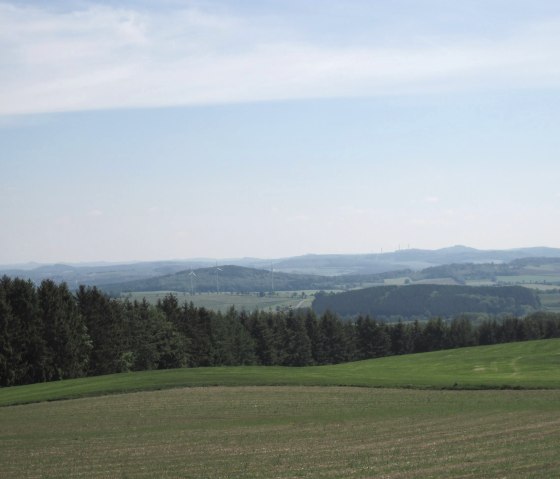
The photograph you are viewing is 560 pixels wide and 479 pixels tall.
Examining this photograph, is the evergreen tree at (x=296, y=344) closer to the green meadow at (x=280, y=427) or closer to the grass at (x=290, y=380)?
the grass at (x=290, y=380)

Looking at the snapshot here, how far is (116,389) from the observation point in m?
53.8

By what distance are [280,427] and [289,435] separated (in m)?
2.69

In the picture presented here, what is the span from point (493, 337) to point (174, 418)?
356 ft

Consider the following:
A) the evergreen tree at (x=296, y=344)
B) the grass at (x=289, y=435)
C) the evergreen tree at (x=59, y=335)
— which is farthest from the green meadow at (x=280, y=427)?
the evergreen tree at (x=296, y=344)

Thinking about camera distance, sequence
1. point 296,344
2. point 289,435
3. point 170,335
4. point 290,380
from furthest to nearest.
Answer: point 296,344
point 170,335
point 290,380
point 289,435

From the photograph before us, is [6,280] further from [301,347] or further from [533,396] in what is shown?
[301,347]

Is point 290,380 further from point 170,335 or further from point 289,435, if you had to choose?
point 170,335

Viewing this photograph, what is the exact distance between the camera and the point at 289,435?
31891mm

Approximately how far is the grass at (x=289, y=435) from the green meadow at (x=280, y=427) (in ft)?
0.21

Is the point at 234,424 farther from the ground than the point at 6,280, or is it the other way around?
the point at 6,280

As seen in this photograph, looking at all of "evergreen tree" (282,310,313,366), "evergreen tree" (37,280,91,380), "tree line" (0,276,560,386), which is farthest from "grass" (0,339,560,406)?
"evergreen tree" (282,310,313,366)

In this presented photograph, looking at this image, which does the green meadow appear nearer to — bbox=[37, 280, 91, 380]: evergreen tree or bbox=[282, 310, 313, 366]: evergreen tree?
bbox=[37, 280, 91, 380]: evergreen tree

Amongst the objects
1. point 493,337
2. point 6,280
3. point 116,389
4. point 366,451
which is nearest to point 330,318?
point 493,337

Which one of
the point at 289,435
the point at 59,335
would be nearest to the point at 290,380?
the point at 289,435
